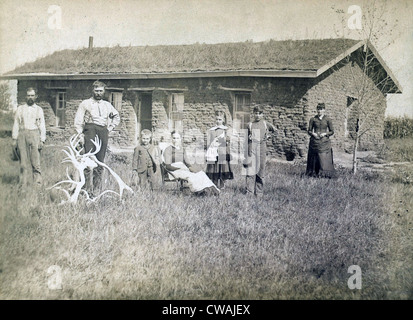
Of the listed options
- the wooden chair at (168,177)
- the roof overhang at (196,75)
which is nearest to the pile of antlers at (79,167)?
the wooden chair at (168,177)

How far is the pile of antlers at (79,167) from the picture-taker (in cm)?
470

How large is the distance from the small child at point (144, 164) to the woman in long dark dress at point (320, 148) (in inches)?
92.9

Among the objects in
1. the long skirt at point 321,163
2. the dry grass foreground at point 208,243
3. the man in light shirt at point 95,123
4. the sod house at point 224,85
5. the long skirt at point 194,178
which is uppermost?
the sod house at point 224,85

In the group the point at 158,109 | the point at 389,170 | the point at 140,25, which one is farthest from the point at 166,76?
the point at 389,170

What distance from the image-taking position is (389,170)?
16.0 ft

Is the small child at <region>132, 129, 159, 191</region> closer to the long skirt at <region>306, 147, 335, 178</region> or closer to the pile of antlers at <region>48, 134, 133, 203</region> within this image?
the pile of antlers at <region>48, 134, 133, 203</region>

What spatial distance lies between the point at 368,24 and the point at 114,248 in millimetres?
4513

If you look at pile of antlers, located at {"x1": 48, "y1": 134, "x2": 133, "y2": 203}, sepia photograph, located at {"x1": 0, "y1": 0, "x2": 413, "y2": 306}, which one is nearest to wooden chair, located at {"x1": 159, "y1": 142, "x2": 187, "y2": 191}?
sepia photograph, located at {"x1": 0, "y1": 0, "x2": 413, "y2": 306}

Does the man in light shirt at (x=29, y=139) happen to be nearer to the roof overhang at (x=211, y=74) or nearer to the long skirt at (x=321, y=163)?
the roof overhang at (x=211, y=74)

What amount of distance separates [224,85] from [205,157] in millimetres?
1306

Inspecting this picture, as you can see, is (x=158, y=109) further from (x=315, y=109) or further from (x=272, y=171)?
(x=315, y=109)

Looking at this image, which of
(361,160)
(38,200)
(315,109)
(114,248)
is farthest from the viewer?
(315,109)

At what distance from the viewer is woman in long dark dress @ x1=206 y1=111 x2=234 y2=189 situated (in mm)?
5188

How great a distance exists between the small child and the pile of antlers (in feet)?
0.93
